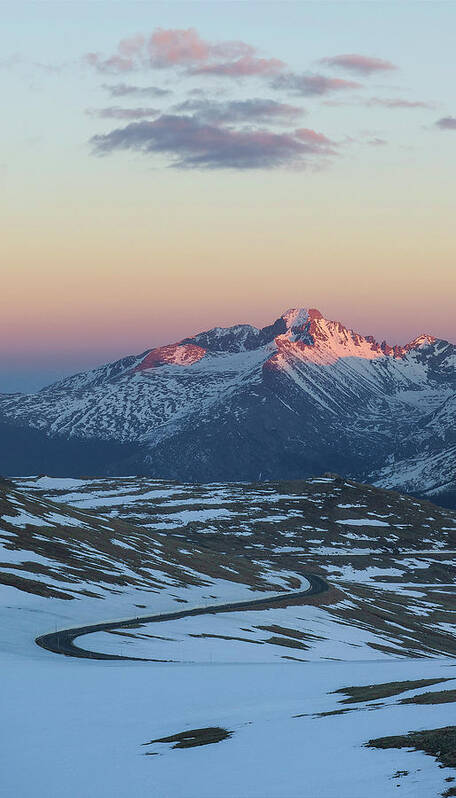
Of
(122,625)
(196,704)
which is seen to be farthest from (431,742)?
(122,625)

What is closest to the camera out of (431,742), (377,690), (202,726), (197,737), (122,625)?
(431,742)

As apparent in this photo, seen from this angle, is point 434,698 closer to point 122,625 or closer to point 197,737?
point 197,737

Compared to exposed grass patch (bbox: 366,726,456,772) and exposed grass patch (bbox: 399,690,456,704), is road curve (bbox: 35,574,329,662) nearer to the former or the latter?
exposed grass patch (bbox: 399,690,456,704)

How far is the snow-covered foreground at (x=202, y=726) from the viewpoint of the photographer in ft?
122

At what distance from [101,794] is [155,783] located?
225 centimetres


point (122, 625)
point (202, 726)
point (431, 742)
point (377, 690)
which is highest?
point (431, 742)

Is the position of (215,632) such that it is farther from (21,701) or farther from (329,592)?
(329,592)

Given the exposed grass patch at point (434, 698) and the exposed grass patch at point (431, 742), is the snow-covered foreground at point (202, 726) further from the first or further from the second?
the exposed grass patch at point (434, 698)

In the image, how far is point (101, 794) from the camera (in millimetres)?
39688

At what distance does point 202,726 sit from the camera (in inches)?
2119

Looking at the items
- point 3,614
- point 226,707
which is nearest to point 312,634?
point 3,614

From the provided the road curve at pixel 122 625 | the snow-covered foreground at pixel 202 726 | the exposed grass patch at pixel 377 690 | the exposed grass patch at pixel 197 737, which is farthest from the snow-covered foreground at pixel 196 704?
the road curve at pixel 122 625

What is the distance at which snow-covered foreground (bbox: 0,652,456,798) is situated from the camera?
37.3m

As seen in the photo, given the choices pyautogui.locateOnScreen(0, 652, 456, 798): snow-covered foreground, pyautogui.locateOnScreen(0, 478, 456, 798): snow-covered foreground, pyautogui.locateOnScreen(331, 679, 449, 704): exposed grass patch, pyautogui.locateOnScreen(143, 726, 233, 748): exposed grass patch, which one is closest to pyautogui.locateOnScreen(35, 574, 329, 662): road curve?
pyautogui.locateOnScreen(0, 478, 456, 798): snow-covered foreground
